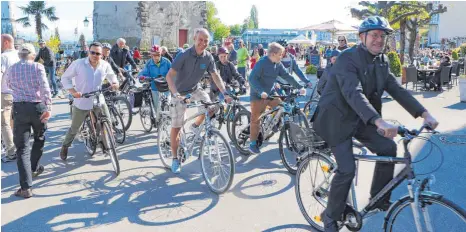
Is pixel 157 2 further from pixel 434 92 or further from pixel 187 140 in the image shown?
pixel 187 140

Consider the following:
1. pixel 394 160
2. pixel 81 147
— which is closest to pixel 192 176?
pixel 81 147

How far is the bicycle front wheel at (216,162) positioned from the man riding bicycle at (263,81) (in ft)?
4.71

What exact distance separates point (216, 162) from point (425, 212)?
2.64 metres

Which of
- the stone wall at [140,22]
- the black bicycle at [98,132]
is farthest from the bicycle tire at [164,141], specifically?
the stone wall at [140,22]

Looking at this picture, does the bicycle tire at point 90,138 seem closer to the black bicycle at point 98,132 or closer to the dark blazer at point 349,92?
the black bicycle at point 98,132

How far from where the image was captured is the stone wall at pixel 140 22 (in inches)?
1431

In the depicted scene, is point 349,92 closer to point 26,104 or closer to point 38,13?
point 26,104

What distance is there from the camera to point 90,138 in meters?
6.80

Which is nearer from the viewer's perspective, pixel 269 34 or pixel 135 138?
pixel 135 138

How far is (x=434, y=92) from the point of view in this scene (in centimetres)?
1512

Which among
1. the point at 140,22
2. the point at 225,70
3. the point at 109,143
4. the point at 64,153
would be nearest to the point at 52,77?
the point at 225,70

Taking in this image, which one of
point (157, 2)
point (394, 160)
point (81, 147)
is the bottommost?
point (81, 147)

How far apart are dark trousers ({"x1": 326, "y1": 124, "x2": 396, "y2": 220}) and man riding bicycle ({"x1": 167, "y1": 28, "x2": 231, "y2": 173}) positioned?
89.4 inches

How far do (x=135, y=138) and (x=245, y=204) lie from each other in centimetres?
409
